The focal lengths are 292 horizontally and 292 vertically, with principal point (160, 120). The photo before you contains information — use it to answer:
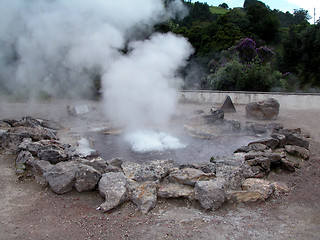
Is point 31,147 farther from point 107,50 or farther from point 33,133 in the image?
point 107,50

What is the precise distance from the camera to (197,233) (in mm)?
3484

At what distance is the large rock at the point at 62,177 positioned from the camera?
15.2 ft

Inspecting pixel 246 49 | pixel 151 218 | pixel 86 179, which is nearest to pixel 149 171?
pixel 86 179

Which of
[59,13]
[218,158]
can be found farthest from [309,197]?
[59,13]

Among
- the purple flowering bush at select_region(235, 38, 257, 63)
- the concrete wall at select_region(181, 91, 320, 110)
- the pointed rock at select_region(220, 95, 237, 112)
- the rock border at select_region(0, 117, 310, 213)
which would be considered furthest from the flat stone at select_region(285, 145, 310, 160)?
the purple flowering bush at select_region(235, 38, 257, 63)

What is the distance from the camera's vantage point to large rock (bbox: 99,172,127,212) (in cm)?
413

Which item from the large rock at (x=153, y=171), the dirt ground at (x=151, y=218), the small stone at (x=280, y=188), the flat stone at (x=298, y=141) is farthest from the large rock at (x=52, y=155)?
the flat stone at (x=298, y=141)

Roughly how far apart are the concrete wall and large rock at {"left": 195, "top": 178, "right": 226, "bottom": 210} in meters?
10.7

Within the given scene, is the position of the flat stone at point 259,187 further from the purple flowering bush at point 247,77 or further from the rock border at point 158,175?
the purple flowering bush at point 247,77

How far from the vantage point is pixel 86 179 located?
4.69 metres

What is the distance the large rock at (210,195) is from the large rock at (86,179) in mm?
1630

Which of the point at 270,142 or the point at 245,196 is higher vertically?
the point at 270,142

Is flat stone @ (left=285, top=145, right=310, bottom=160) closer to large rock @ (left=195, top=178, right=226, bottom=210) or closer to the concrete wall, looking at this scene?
large rock @ (left=195, top=178, right=226, bottom=210)

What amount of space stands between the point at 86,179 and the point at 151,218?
1392 millimetres
